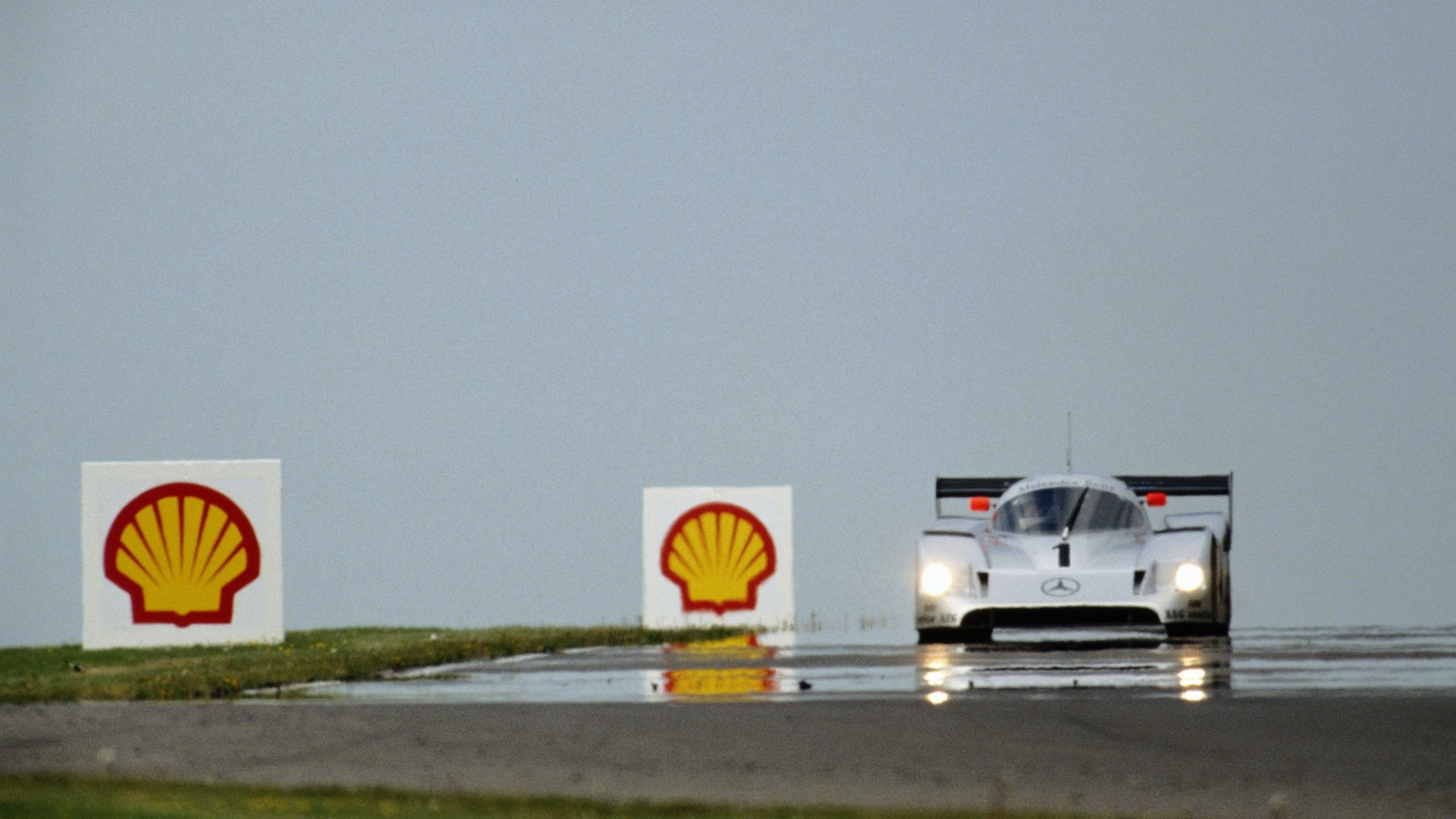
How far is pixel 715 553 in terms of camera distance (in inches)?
930

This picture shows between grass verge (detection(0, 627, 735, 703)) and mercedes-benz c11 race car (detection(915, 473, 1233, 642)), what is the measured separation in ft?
10.2

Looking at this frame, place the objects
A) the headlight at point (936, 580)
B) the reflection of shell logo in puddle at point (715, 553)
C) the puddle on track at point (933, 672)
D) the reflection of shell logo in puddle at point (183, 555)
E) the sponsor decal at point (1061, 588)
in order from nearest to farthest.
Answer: the puddle on track at point (933, 672), the sponsor decal at point (1061, 588), the headlight at point (936, 580), the reflection of shell logo in puddle at point (183, 555), the reflection of shell logo in puddle at point (715, 553)

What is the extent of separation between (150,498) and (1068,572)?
8.29 meters

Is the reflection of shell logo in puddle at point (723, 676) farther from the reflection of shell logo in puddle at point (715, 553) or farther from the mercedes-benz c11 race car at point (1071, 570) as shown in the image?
the reflection of shell logo in puddle at point (715, 553)

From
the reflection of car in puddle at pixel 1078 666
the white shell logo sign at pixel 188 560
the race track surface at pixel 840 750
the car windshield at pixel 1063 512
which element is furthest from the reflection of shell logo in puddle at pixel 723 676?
the white shell logo sign at pixel 188 560

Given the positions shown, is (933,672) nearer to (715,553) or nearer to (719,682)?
(719,682)

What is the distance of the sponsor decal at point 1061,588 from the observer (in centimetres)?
1805

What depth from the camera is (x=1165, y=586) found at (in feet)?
60.0

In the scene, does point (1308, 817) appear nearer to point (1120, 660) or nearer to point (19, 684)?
point (1120, 660)

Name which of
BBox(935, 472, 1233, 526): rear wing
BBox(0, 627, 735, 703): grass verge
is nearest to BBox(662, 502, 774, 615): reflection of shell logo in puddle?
BBox(0, 627, 735, 703): grass verge

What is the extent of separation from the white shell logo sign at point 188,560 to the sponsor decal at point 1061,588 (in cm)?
689

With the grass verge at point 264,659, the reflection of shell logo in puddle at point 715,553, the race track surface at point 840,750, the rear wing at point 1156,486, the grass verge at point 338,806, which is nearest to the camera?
the grass verge at point 338,806

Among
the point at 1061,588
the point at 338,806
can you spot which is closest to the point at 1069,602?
the point at 1061,588

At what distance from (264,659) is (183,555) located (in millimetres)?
3668
